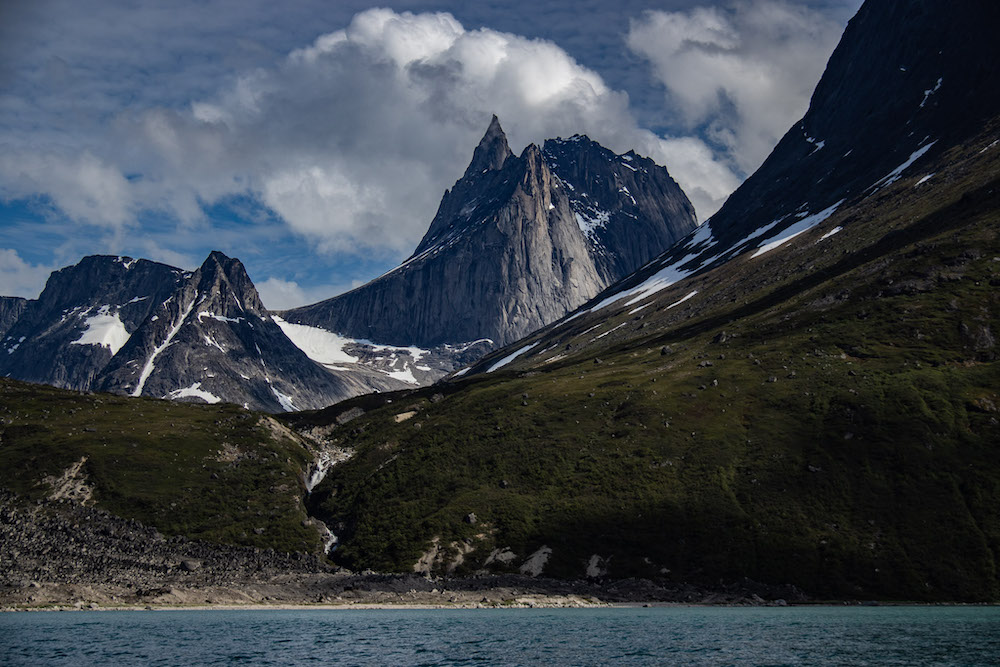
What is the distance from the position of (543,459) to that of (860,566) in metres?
62.4

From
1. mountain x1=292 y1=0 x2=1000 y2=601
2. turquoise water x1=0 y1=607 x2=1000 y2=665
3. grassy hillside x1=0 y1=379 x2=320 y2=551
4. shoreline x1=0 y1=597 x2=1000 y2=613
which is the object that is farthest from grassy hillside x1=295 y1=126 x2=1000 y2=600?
turquoise water x1=0 y1=607 x2=1000 y2=665

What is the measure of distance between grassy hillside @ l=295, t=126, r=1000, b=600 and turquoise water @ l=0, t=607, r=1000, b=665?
15.6 m

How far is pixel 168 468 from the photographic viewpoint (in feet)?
540

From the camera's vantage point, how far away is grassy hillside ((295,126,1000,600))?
124 m

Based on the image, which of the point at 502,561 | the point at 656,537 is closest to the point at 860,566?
the point at 656,537

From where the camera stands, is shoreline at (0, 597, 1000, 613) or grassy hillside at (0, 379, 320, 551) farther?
grassy hillside at (0, 379, 320, 551)

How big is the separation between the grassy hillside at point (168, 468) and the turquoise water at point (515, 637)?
38122 millimetres

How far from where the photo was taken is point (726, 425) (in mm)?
157875

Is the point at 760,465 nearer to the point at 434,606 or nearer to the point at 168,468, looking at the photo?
the point at 434,606

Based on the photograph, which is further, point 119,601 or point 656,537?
point 656,537

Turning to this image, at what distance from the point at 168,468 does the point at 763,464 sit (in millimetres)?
116543

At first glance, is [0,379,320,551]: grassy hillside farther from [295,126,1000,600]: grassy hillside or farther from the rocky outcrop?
[295,126,1000,600]: grassy hillside

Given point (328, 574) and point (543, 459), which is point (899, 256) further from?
point (328, 574)

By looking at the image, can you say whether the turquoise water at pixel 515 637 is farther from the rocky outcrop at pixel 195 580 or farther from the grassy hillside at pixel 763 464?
the grassy hillside at pixel 763 464
